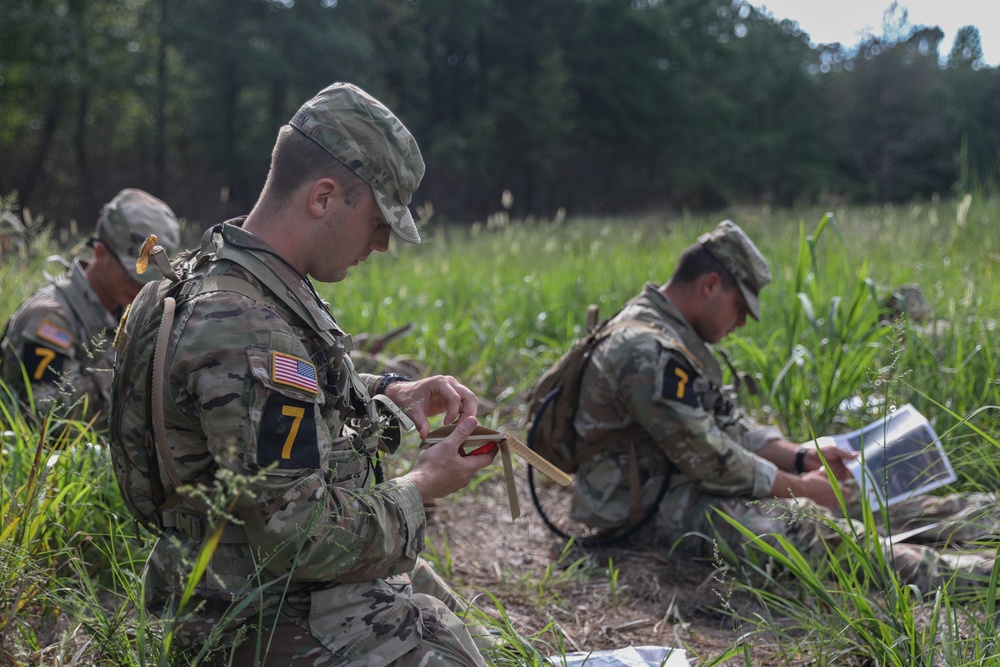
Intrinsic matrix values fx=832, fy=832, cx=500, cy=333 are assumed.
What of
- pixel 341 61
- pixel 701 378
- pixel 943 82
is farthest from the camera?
pixel 943 82

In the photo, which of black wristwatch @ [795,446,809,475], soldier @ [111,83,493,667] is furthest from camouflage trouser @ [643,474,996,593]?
soldier @ [111,83,493,667]

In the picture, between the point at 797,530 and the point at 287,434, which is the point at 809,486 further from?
the point at 287,434

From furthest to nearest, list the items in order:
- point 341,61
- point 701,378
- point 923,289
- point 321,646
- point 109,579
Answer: point 341,61 → point 923,289 → point 701,378 → point 109,579 → point 321,646

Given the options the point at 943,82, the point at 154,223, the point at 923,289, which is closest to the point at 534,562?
the point at 154,223

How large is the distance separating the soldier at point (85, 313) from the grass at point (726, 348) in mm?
271

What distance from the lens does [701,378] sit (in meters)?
3.50

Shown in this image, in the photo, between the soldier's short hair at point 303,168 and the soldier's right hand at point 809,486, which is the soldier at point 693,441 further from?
the soldier's short hair at point 303,168

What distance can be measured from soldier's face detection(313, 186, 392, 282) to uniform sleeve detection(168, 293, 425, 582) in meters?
0.24

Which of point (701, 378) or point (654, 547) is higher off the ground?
point (701, 378)

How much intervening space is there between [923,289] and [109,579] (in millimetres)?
4989

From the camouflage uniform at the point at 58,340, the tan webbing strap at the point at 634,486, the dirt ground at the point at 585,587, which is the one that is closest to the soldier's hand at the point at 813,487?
the dirt ground at the point at 585,587

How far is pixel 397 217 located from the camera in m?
1.99

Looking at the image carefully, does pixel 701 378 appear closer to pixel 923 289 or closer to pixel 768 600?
pixel 768 600

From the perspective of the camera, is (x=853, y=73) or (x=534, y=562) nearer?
(x=534, y=562)
